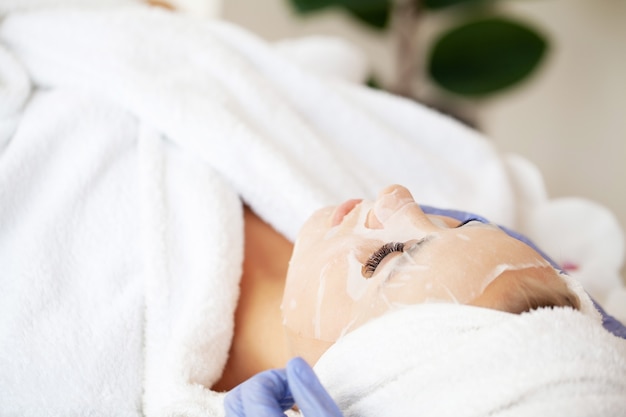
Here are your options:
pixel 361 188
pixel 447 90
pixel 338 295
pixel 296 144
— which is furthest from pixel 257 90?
pixel 447 90

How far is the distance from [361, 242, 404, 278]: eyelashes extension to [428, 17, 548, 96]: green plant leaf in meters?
1.48

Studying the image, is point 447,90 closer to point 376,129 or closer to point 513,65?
point 513,65

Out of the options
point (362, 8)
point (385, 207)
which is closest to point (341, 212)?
point (385, 207)

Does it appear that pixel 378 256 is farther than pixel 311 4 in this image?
→ No

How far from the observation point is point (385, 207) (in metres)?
0.64

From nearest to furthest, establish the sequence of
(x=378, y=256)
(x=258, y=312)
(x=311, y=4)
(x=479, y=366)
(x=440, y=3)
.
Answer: (x=479, y=366)
(x=378, y=256)
(x=258, y=312)
(x=311, y=4)
(x=440, y=3)

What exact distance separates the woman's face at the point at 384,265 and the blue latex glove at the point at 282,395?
7cm

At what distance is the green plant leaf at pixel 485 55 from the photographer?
191cm

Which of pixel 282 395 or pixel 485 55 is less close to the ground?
pixel 485 55

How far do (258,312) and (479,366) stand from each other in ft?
1.10

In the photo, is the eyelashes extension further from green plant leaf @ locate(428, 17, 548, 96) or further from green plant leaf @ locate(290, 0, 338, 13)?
green plant leaf @ locate(428, 17, 548, 96)

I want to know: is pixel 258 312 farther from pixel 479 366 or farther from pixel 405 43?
pixel 405 43

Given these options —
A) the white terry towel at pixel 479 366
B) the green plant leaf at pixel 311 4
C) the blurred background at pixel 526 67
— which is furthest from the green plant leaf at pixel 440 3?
the white terry towel at pixel 479 366

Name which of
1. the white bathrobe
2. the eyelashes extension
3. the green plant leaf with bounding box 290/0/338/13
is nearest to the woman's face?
the eyelashes extension
